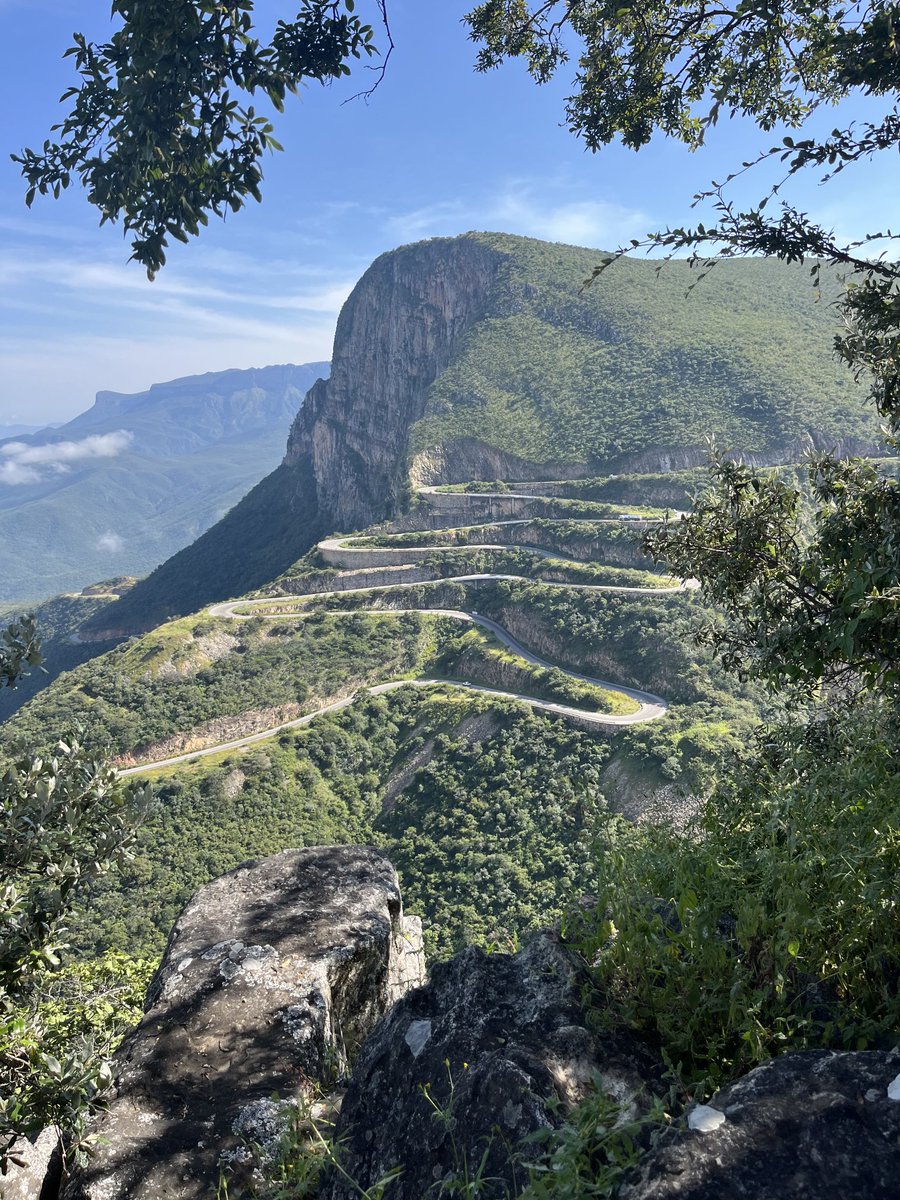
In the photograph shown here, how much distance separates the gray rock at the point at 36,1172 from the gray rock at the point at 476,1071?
240 cm

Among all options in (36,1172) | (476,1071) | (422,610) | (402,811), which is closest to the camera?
(476,1071)

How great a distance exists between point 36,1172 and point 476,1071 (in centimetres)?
429

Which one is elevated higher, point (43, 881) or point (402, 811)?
point (43, 881)

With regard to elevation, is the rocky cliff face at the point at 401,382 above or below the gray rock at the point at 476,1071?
above

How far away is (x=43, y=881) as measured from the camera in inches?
186

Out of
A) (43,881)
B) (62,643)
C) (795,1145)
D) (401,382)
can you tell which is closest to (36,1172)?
(43,881)

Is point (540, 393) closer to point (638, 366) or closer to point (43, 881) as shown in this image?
point (638, 366)

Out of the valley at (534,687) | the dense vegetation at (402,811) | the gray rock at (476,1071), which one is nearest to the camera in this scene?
the gray rock at (476,1071)

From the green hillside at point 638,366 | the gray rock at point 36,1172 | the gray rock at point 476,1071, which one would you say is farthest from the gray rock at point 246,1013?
the green hillside at point 638,366

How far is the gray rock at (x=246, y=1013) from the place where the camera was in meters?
4.49

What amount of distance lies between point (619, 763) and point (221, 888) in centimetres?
4393

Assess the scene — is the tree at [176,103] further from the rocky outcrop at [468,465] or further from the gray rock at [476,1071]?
the rocky outcrop at [468,465]

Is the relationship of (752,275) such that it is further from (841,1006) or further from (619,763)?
(841,1006)

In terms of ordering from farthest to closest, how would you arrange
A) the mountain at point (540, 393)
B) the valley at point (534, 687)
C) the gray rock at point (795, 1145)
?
the mountain at point (540, 393)
the valley at point (534, 687)
the gray rock at point (795, 1145)
